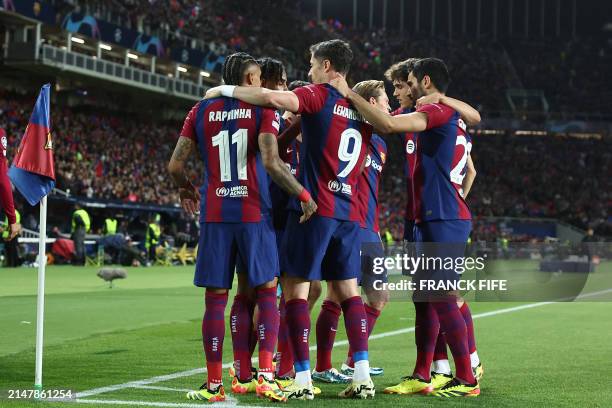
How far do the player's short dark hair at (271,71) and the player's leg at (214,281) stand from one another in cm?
126

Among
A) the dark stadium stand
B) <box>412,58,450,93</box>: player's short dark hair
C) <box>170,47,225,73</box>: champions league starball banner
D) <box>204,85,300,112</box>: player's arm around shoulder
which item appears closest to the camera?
<box>204,85,300,112</box>: player's arm around shoulder

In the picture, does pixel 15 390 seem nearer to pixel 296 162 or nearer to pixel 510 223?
pixel 296 162

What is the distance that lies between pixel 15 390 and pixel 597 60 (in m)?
66.2

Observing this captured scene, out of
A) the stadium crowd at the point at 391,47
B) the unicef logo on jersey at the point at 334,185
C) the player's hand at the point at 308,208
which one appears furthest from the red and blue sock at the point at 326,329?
the stadium crowd at the point at 391,47

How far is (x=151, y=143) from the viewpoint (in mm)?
41688

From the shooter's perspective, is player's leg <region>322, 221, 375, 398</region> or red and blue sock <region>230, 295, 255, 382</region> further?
red and blue sock <region>230, 295, 255, 382</region>

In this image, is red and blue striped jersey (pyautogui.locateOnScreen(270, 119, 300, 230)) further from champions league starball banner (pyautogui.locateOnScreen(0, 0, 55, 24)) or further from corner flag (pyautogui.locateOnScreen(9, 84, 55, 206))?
champions league starball banner (pyautogui.locateOnScreen(0, 0, 55, 24))

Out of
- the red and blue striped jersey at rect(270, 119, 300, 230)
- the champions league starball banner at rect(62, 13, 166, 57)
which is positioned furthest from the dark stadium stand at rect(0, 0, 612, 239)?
the red and blue striped jersey at rect(270, 119, 300, 230)

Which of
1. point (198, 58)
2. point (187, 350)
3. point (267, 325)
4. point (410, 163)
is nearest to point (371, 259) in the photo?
point (410, 163)

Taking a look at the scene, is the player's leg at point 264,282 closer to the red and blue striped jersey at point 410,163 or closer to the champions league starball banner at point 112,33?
the red and blue striped jersey at point 410,163

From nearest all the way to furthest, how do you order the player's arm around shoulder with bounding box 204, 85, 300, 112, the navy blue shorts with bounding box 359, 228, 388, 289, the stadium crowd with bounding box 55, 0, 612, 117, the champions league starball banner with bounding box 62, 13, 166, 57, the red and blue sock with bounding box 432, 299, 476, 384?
the player's arm around shoulder with bounding box 204, 85, 300, 112
the red and blue sock with bounding box 432, 299, 476, 384
the navy blue shorts with bounding box 359, 228, 388, 289
the champions league starball banner with bounding box 62, 13, 166, 57
the stadium crowd with bounding box 55, 0, 612, 117

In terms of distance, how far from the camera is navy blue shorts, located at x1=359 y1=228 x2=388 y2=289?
684 centimetres

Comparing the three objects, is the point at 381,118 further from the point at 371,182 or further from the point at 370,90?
the point at 371,182

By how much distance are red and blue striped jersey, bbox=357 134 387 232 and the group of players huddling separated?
0.45 m
